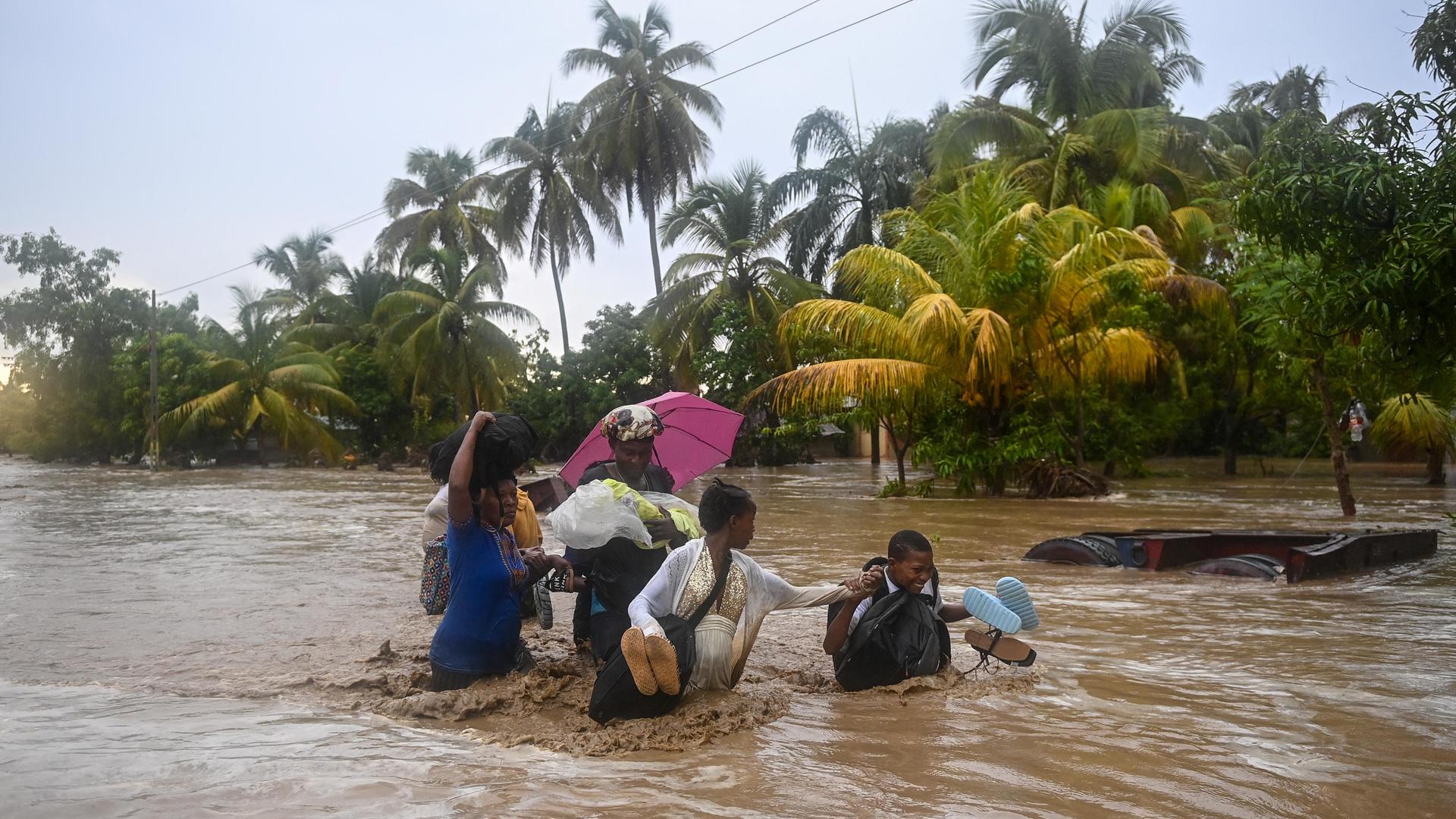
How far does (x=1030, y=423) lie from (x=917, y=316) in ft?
10.8

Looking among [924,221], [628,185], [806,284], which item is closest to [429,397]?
[628,185]

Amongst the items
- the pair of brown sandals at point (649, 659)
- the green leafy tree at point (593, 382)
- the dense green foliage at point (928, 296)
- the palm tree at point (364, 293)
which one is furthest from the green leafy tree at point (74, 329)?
the pair of brown sandals at point (649, 659)

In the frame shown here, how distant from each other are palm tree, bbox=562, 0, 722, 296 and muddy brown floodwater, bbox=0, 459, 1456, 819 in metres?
26.7

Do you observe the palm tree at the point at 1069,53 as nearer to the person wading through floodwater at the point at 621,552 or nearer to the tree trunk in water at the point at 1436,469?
the tree trunk in water at the point at 1436,469

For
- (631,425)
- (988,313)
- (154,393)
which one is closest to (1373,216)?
(631,425)

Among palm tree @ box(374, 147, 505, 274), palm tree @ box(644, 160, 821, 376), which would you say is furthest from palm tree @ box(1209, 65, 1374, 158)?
palm tree @ box(374, 147, 505, 274)

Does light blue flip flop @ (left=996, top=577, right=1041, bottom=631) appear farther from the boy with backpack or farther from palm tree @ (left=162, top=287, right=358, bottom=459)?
palm tree @ (left=162, top=287, right=358, bottom=459)

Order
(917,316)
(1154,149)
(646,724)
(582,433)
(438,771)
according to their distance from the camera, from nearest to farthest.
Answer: (438,771) < (646,724) < (917,316) < (1154,149) < (582,433)

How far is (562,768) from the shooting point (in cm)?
436

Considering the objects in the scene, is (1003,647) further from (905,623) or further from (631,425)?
(631,425)

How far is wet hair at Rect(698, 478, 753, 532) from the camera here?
470cm

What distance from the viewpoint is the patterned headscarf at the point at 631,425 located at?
564 cm

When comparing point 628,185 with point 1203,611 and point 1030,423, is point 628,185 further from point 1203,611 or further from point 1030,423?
point 1203,611

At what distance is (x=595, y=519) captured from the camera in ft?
16.8
